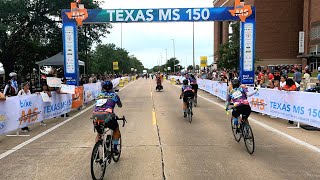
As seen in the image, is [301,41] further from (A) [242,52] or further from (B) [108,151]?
(B) [108,151]

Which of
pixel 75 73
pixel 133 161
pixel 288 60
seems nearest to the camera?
pixel 133 161

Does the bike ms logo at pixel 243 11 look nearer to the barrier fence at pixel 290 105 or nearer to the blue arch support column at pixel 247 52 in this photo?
the blue arch support column at pixel 247 52

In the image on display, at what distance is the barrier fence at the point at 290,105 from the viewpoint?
10562 mm

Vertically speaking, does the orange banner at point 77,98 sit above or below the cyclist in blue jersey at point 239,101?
below

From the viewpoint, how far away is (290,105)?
1191cm

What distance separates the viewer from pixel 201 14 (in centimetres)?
2084

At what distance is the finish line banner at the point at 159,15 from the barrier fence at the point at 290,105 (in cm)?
720

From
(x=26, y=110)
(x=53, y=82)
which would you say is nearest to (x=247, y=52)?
(x=53, y=82)

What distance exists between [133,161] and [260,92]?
9046mm

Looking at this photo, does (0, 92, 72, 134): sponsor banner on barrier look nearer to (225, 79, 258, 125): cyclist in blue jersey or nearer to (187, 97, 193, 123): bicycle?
(187, 97, 193, 123): bicycle

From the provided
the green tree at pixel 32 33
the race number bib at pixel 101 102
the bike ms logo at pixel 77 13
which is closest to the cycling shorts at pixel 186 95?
the race number bib at pixel 101 102

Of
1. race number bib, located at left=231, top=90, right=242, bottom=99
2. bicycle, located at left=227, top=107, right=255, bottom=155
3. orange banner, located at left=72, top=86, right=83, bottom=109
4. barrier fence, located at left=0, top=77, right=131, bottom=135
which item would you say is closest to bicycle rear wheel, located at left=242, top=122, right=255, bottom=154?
bicycle, located at left=227, top=107, right=255, bottom=155

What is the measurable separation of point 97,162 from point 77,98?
469 inches

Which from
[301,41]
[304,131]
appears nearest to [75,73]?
[304,131]
